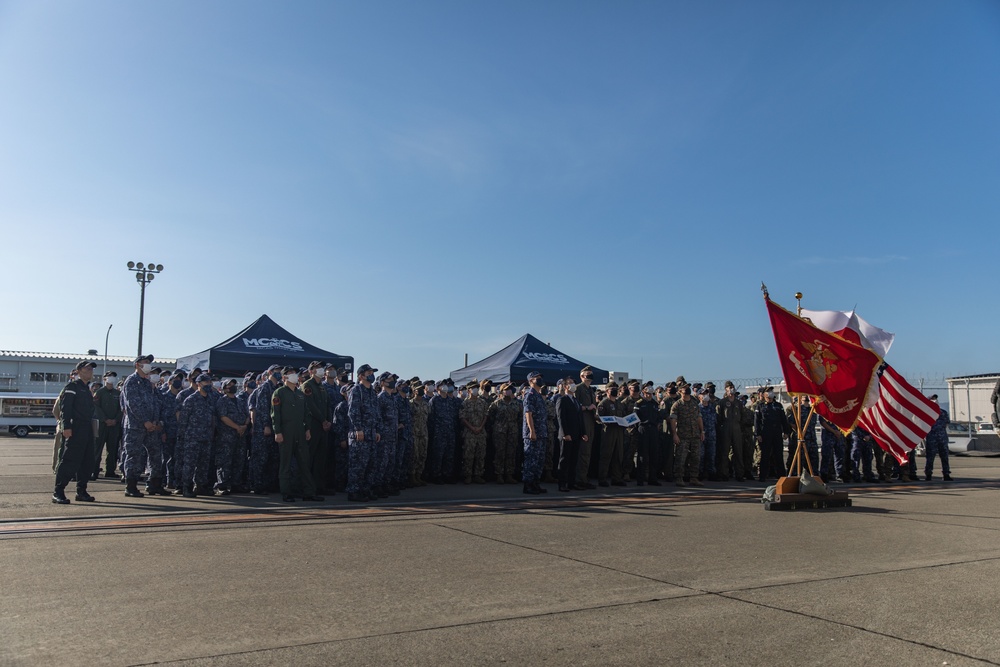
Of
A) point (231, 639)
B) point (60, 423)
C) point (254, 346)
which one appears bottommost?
point (231, 639)

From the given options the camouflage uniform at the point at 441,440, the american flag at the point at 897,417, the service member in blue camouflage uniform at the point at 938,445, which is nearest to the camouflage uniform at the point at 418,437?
the camouflage uniform at the point at 441,440

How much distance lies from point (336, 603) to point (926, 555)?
538cm

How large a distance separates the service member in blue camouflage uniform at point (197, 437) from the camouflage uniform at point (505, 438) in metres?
5.26

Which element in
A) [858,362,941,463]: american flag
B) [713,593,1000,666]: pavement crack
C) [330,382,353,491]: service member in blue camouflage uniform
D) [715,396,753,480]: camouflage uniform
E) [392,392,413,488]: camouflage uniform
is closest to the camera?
[713,593,1000,666]: pavement crack

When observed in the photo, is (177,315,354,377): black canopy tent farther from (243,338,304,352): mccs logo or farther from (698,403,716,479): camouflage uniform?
(698,403,716,479): camouflage uniform

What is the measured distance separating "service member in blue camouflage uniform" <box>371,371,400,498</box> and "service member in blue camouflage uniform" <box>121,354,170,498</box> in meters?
3.25

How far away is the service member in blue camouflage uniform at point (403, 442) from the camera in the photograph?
1223 centimetres

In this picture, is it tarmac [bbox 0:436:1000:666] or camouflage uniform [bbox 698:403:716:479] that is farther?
camouflage uniform [bbox 698:403:716:479]

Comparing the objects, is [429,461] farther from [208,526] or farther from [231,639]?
[231,639]

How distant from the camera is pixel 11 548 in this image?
258 inches

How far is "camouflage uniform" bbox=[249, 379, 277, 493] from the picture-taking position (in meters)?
11.6

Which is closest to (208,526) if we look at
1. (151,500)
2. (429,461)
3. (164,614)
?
(151,500)

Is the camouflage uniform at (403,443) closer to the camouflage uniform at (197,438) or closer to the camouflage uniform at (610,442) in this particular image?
the camouflage uniform at (197,438)

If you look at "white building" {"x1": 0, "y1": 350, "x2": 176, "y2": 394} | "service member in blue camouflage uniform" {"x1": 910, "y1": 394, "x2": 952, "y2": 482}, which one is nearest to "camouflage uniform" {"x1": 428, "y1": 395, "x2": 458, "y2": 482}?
"service member in blue camouflage uniform" {"x1": 910, "y1": 394, "x2": 952, "y2": 482}
